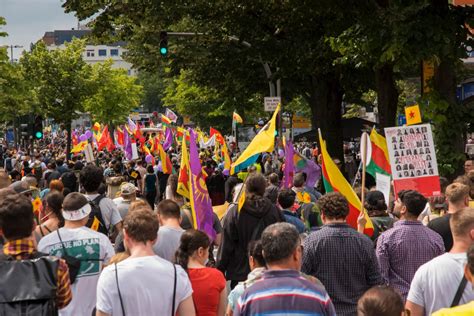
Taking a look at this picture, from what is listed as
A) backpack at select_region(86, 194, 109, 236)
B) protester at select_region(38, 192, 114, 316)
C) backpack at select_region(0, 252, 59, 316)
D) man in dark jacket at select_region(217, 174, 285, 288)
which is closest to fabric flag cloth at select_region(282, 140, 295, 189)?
backpack at select_region(86, 194, 109, 236)

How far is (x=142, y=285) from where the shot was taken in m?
5.46

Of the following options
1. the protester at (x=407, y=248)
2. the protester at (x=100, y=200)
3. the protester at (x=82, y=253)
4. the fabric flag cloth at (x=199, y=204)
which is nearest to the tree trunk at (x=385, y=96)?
the fabric flag cloth at (x=199, y=204)

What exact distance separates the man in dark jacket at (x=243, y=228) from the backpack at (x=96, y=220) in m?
1.26

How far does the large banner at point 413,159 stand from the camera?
38.4 ft

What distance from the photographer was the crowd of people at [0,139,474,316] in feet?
16.7

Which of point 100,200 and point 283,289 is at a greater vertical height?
point 100,200

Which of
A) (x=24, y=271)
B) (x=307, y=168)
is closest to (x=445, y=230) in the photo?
(x=24, y=271)

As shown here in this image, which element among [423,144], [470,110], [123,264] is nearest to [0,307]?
[123,264]

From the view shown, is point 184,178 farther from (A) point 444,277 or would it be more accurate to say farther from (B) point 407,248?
(A) point 444,277

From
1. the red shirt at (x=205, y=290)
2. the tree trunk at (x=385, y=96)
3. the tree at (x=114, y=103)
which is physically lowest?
the red shirt at (x=205, y=290)

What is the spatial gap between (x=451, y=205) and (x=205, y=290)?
2500 mm

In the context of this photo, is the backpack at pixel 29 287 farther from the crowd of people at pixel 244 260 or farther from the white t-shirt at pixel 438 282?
the white t-shirt at pixel 438 282

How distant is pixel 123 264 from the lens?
217 inches

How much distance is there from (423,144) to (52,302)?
7.62 metres
